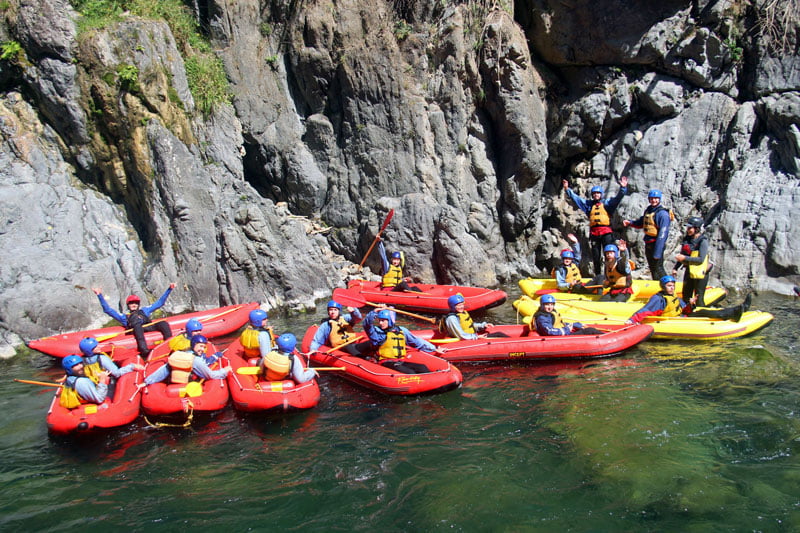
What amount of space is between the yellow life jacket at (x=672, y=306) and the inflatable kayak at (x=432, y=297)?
367cm

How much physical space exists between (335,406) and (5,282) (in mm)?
7890

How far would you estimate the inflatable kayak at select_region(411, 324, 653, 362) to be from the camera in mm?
9047

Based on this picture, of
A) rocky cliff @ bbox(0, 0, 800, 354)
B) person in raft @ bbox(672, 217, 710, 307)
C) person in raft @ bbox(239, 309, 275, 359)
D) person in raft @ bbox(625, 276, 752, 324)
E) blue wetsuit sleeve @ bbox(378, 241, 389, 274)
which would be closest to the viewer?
person in raft @ bbox(239, 309, 275, 359)

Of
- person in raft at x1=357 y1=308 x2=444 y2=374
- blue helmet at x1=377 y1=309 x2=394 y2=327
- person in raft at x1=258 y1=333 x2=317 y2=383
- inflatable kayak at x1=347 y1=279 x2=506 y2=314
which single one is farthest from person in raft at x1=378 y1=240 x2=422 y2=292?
person in raft at x1=258 y1=333 x2=317 y2=383

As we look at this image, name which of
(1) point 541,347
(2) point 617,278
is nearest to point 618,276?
(2) point 617,278

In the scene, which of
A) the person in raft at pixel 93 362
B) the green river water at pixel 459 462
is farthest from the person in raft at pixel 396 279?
the person in raft at pixel 93 362

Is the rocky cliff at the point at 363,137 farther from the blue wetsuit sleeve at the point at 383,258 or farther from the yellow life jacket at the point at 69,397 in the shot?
the yellow life jacket at the point at 69,397

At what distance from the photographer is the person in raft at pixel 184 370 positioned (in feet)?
24.5

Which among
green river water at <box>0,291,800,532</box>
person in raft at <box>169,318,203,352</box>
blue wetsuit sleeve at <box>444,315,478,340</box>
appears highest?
person in raft at <box>169,318,203,352</box>

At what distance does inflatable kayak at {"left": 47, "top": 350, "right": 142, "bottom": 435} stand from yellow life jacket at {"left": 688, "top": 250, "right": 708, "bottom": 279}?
9.52 m

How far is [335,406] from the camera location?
7.70 m

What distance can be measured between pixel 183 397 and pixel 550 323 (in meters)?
5.93

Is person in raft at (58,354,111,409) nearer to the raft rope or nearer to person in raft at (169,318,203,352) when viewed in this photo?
the raft rope

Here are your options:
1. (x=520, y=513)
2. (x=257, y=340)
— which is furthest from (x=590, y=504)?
(x=257, y=340)
